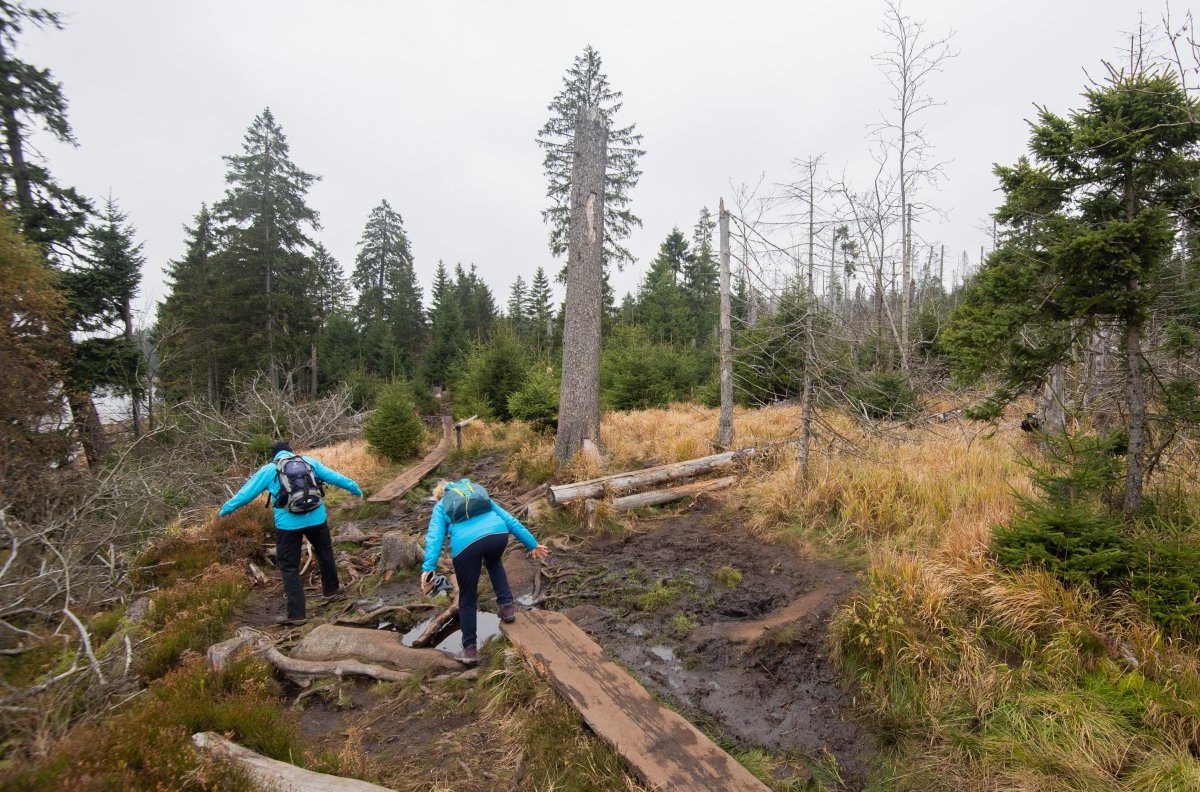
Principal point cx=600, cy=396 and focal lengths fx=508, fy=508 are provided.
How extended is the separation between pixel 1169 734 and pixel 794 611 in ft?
7.89

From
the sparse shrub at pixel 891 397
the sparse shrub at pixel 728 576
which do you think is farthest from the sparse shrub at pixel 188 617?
the sparse shrub at pixel 891 397

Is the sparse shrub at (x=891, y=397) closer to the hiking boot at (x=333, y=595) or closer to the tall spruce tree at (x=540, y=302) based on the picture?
the hiking boot at (x=333, y=595)

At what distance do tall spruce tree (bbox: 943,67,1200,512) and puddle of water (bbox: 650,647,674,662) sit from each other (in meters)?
3.44

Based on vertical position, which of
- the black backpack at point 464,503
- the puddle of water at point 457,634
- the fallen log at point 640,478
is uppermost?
the black backpack at point 464,503

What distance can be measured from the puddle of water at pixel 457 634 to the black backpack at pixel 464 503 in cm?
125

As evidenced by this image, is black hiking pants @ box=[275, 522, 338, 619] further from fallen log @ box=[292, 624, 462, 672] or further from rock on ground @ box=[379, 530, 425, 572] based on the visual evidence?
rock on ground @ box=[379, 530, 425, 572]

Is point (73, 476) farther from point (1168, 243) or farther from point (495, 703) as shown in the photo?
point (1168, 243)

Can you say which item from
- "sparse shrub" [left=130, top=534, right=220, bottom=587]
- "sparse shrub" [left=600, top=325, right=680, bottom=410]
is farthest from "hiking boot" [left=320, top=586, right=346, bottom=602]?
"sparse shrub" [left=600, top=325, right=680, bottom=410]

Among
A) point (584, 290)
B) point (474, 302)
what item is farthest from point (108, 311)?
point (474, 302)

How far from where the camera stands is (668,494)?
8.38 m

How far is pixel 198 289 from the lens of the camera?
26625 mm

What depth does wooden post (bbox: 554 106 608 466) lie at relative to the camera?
9656 mm

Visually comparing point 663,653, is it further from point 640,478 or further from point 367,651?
point 640,478

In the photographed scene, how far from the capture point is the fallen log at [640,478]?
8016mm
